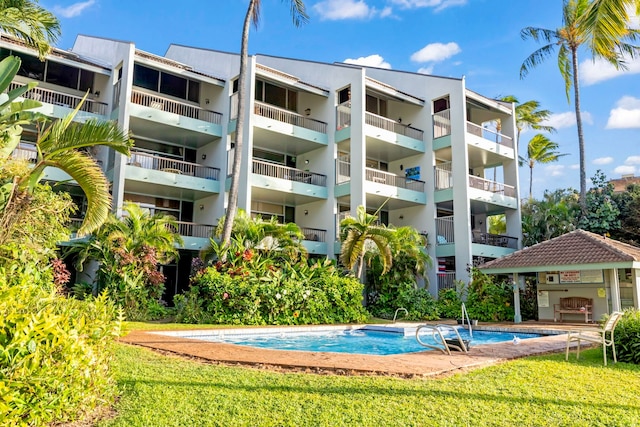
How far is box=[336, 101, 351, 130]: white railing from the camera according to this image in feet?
83.1

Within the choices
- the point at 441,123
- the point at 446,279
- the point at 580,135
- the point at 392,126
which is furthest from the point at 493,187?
the point at 392,126

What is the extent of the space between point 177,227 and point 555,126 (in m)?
31.8

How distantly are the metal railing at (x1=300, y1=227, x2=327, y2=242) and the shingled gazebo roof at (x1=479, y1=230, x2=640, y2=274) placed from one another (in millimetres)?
7644

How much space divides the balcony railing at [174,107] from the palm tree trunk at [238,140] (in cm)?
452

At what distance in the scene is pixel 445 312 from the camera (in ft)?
70.1

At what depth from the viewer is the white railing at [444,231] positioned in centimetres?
2455

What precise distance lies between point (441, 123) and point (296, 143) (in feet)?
→ 26.1

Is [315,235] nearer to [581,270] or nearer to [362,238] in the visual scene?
[362,238]

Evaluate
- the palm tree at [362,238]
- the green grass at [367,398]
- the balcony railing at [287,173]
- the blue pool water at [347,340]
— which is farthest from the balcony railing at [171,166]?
the green grass at [367,398]

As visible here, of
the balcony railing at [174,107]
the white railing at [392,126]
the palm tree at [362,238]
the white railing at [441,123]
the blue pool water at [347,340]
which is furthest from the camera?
the white railing at [441,123]

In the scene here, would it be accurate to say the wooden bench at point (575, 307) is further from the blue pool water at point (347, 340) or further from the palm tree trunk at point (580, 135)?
the palm tree trunk at point (580, 135)

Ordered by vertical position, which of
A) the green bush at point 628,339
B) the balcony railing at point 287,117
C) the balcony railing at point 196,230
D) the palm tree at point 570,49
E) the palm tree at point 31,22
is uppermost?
the palm tree at point 570,49

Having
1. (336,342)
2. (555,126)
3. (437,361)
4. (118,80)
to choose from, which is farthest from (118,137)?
(555,126)

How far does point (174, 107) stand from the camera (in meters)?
23.2
